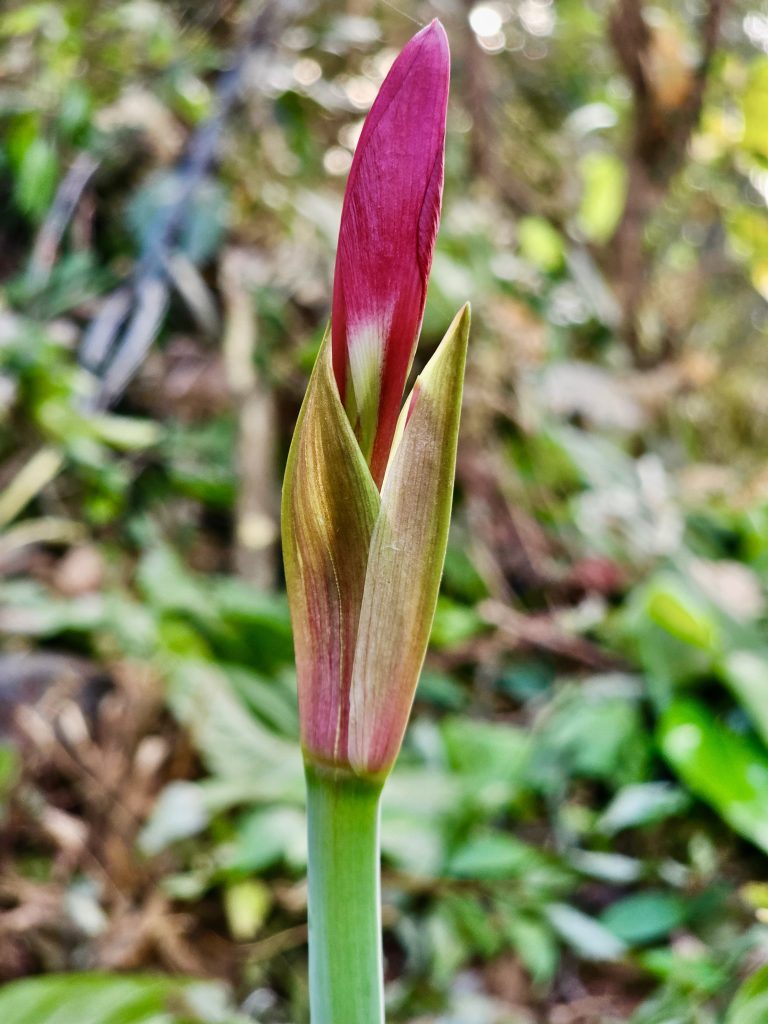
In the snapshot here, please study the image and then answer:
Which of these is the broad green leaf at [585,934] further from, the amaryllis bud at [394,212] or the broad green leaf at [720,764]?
the amaryllis bud at [394,212]

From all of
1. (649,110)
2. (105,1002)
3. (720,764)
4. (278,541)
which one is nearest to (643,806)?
(720,764)

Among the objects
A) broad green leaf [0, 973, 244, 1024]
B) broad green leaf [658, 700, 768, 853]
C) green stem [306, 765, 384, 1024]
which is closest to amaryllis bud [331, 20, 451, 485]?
green stem [306, 765, 384, 1024]

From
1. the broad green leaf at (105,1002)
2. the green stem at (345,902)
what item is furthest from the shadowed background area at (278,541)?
the green stem at (345,902)

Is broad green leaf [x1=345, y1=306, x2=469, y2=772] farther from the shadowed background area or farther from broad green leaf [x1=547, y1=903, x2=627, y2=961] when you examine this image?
broad green leaf [x1=547, y1=903, x2=627, y2=961]

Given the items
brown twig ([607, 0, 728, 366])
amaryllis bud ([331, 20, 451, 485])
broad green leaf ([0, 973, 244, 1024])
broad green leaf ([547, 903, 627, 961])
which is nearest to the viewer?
amaryllis bud ([331, 20, 451, 485])

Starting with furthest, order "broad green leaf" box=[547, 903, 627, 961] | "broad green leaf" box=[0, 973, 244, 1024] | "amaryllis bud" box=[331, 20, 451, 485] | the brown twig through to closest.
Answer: the brown twig, "broad green leaf" box=[547, 903, 627, 961], "broad green leaf" box=[0, 973, 244, 1024], "amaryllis bud" box=[331, 20, 451, 485]

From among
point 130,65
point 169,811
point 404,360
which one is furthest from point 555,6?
point 404,360

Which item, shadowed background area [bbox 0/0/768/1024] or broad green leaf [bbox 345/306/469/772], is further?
shadowed background area [bbox 0/0/768/1024]

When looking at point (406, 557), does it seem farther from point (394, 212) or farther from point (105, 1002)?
point (105, 1002)
